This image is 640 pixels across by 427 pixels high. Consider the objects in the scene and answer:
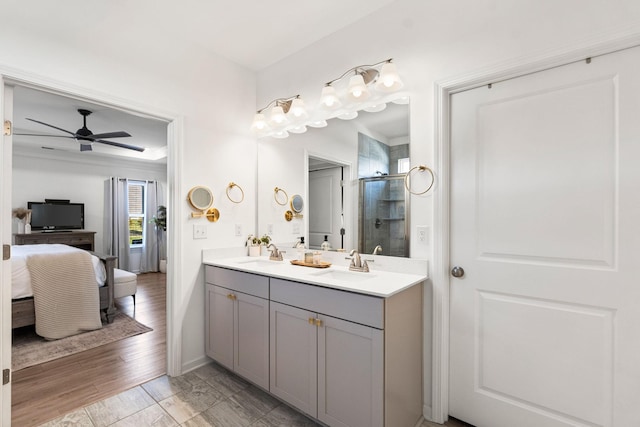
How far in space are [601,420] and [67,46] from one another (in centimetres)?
345

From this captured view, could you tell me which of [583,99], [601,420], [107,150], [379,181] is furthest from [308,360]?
[107,150]

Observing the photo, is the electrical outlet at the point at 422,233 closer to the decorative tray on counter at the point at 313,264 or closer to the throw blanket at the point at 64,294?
the decorative tray on counter at the point at 313,264

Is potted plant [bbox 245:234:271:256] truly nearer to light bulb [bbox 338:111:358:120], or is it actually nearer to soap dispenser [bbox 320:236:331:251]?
soap dispenser [bbox 320:236:331:251]

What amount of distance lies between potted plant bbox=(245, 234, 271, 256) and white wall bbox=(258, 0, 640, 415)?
125 cm

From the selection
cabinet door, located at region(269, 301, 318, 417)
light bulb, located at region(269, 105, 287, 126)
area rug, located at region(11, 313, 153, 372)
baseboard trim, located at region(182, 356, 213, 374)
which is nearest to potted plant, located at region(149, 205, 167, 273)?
area rug, located at region(11, 313, 153, 372)

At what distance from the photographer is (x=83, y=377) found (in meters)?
2.33

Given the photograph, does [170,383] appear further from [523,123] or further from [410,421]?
[523,123]

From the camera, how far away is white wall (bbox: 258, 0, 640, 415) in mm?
1389

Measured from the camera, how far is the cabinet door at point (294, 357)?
5.55 feet

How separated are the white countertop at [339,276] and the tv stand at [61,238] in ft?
15.7

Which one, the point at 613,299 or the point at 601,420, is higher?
the point at 613,299

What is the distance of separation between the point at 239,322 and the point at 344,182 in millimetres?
1272

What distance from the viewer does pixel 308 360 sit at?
1709mm

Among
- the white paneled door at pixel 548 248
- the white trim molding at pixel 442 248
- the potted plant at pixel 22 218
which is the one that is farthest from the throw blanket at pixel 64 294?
the white paneled door at pixel 548 248
